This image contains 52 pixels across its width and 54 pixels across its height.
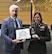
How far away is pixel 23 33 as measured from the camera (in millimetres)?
3027

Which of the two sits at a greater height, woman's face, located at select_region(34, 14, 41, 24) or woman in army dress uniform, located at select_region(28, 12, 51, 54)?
woman's face, located at select_region(34, 14, 41, 24)

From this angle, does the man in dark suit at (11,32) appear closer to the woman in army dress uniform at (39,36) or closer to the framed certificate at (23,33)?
the framed certificate at (23,33)

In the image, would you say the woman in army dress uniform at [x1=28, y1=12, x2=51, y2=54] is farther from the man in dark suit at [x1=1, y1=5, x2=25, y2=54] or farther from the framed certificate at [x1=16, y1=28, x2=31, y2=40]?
the man in dark suit at [x1=1, y1=5, x2=25, y2=54]

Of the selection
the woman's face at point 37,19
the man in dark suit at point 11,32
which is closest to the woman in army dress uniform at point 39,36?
the woman's face at point 37,19

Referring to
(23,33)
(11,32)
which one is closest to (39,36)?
(23,33)

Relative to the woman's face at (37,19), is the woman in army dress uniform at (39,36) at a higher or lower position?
lower

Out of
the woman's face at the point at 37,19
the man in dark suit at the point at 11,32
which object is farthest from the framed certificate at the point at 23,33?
the woman's face at the point at 37,19

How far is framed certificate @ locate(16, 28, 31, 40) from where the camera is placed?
118 inches

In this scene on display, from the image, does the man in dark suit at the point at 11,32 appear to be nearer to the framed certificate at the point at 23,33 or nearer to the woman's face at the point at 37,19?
the framed certificate at the point at 23,33

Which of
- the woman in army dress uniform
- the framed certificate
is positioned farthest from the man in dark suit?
the woman in army dress uniform

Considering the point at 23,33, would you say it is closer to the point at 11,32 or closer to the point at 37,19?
the point at 11,32

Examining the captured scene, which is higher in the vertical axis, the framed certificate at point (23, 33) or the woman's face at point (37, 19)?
the woman's face at point (37, 19)

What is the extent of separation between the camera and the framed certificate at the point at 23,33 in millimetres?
2994

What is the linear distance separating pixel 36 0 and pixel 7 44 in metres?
3.15
